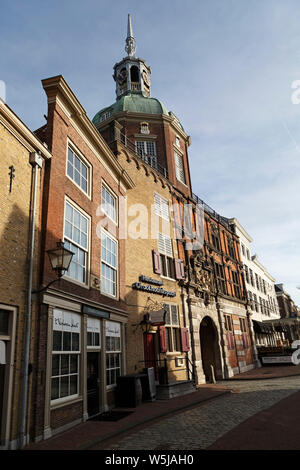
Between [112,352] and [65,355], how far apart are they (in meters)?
3.23

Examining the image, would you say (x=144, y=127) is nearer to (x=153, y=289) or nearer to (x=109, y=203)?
(x=109, y=203)

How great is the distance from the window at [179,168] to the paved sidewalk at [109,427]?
16178 millimetres

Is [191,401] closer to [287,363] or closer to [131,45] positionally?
[287,363]

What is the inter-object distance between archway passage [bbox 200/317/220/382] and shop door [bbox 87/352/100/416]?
11927mm

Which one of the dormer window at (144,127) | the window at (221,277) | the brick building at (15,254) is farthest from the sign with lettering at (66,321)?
the dormer window at (144,127)

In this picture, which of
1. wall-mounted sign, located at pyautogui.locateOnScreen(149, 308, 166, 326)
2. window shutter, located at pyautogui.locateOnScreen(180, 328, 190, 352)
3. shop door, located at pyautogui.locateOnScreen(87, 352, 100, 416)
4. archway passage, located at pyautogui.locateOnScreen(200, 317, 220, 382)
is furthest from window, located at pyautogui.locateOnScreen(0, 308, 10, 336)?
archway passage, located at pyautogui.locateOnScreen(200, 317, 220, 382)

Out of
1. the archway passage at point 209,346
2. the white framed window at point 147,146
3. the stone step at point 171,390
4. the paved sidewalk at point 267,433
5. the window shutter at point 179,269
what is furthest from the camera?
the white framed window at point 147,146

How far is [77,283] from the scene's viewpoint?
10.0 metres

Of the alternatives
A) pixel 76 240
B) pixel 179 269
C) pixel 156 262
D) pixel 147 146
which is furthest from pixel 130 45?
pixel 76 240

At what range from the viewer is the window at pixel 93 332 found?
10.5m

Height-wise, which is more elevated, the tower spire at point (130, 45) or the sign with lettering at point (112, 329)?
the tower spire at point (130, 45)

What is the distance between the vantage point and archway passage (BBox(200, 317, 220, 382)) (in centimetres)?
2135

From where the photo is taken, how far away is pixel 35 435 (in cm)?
722

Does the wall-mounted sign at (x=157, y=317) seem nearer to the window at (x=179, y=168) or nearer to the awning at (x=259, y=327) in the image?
the window at (x=179, y=168)
